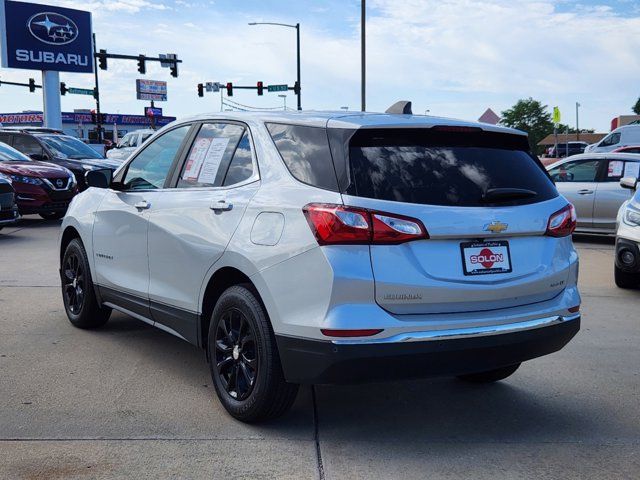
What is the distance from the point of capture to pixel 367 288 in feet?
10.7

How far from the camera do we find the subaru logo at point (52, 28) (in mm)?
38522

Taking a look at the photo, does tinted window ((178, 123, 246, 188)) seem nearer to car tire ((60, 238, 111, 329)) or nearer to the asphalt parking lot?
the asphalt parking lot

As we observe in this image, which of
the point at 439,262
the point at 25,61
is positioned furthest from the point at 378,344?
the point at 25,61

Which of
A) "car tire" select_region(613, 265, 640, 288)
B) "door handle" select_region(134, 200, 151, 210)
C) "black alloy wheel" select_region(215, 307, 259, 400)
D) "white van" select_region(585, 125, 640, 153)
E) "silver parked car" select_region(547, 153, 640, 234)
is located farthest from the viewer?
"white van" select_region(585, 125, 640, 153)

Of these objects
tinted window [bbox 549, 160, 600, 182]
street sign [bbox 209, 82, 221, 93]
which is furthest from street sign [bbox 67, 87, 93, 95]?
tinted window [bbox 549, 160, 600, 182]

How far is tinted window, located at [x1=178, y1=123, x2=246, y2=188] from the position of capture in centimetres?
426

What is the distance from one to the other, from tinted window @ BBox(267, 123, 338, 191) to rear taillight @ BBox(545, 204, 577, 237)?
4.13 ft

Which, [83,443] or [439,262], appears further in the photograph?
[83,443]

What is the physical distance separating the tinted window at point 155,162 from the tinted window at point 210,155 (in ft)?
0.83

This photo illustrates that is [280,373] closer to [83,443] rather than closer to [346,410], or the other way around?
[346,410]

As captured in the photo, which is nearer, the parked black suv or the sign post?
the parked black suv

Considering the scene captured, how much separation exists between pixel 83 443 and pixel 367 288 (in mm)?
1680

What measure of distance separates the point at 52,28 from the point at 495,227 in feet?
133

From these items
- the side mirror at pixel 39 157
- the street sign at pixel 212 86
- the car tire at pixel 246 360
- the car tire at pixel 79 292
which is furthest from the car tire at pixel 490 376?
the street sign at pixel 212 86
